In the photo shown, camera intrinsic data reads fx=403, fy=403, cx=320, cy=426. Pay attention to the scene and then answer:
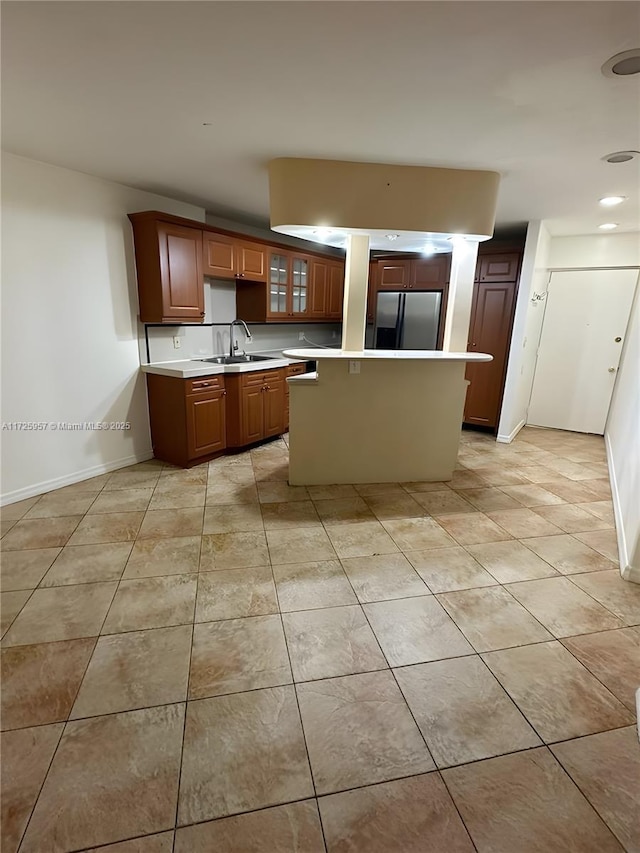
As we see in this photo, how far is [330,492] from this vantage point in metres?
3.37

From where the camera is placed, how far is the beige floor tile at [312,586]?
207 centimetres

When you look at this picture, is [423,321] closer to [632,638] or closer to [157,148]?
[157,148]

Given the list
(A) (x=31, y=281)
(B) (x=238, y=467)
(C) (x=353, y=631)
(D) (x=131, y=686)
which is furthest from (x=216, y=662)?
(A) (x=31, y=281)

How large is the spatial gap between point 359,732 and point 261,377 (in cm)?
329

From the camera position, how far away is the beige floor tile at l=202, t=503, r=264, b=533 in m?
2.75

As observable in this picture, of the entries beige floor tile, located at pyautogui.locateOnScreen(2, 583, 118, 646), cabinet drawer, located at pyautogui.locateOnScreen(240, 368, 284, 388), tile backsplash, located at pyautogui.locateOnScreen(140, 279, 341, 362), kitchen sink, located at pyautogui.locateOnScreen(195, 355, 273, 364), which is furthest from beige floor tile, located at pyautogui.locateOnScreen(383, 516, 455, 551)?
tile backsplash, located at pyautogui.locateOnScreen(140, 279, 341, 362)

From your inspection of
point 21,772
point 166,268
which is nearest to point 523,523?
point 21,772

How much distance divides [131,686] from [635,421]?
3.47m

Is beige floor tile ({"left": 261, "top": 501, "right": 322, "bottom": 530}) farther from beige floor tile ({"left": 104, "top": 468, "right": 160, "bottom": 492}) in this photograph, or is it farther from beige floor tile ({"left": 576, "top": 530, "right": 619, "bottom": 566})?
beige floor tile ({"left": 576, "top": 530, "right": 619, "bottom": 566})

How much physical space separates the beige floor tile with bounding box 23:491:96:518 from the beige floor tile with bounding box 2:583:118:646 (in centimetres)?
92

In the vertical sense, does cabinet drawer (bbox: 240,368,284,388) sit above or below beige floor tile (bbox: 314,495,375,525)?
above

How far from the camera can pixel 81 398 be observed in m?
3.38

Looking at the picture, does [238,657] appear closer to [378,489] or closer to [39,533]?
[39,533]

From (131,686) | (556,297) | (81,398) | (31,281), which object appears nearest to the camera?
(131,686)
